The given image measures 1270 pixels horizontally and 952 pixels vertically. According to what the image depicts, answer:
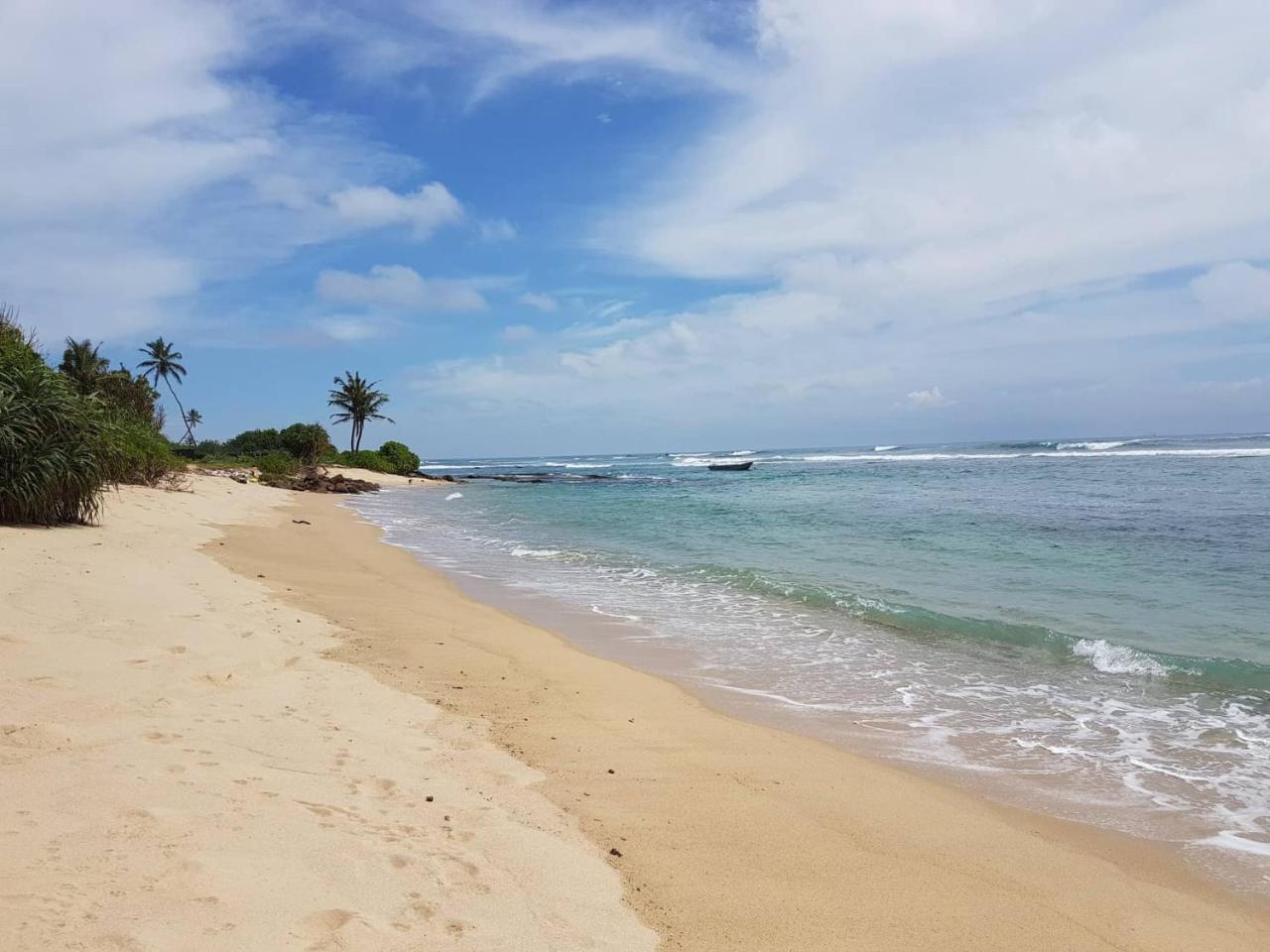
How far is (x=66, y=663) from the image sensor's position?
501cm

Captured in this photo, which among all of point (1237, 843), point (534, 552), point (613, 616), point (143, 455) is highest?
point (143, 455)

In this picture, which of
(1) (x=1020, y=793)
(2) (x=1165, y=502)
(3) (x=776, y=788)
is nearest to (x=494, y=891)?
(3) (x=776, y=788)

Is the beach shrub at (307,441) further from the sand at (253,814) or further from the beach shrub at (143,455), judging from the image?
the sand at (253,814)

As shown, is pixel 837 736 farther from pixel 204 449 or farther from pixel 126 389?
pixel 204 449

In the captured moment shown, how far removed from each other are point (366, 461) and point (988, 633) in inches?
2260

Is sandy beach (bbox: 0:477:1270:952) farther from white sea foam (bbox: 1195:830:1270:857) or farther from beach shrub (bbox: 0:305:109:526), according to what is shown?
beach shrub (bbox: 0:305:109:526)

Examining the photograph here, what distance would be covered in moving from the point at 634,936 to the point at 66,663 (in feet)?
14.3

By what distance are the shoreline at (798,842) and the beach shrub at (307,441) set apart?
158 ft

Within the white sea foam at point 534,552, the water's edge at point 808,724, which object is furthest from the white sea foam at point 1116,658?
the white sea foam at point 534,552

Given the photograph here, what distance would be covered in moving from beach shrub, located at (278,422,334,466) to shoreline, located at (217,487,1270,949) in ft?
158

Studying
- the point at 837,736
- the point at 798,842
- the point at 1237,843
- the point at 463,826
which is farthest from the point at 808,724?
the point at 463,826

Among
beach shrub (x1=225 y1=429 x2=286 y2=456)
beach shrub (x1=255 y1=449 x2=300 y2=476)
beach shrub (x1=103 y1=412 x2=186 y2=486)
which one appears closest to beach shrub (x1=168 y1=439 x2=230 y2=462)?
beach shrub (x1=225 y1=429 x2=286 y2=456)

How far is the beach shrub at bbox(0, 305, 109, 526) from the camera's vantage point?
11133 millimetres

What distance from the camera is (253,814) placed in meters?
3.25
